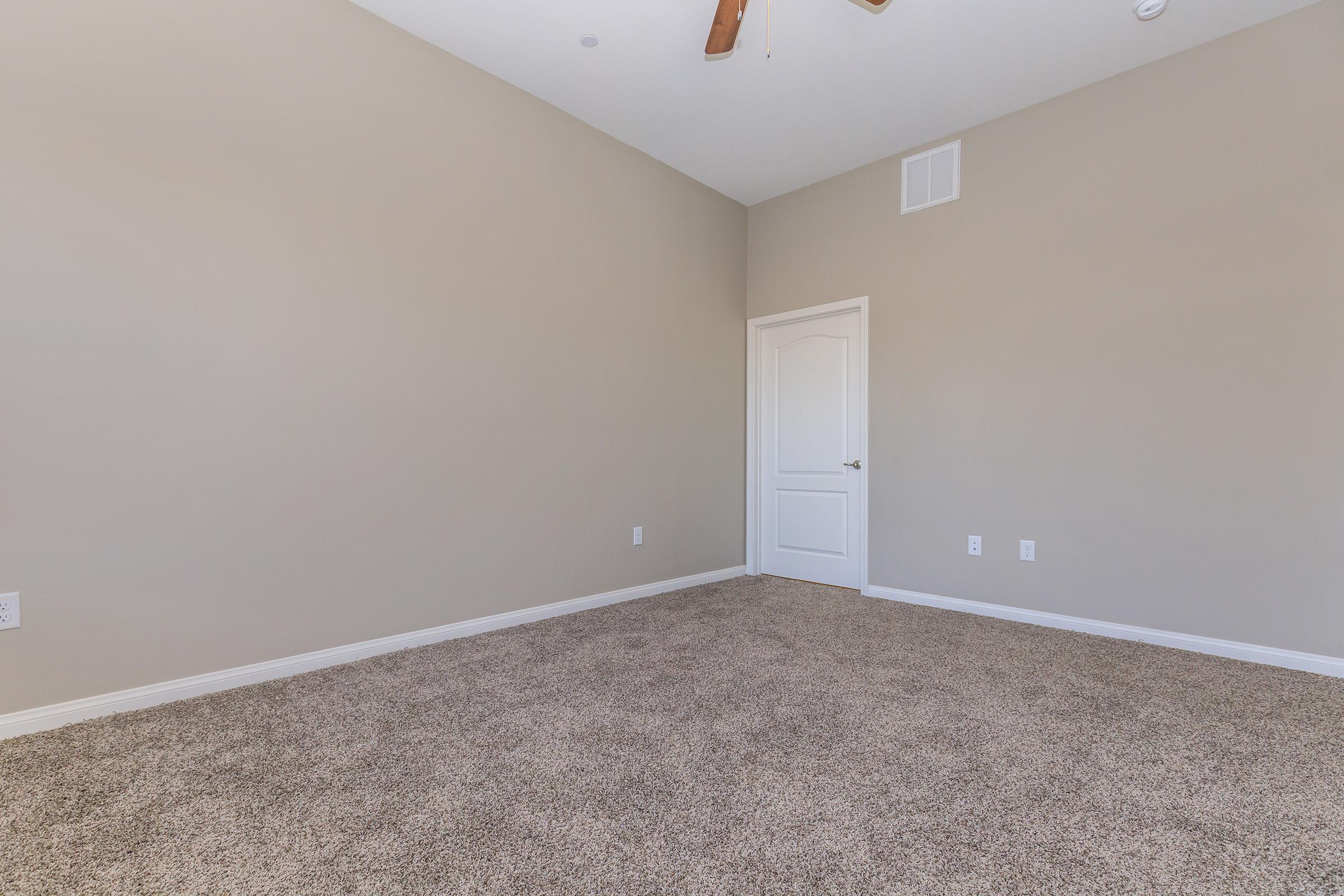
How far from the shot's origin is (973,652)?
272 centimetres

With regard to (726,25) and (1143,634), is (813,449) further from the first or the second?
(726,25)

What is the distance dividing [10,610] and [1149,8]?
4731mm

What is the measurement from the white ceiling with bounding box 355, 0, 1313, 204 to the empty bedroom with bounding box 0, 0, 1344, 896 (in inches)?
1.1

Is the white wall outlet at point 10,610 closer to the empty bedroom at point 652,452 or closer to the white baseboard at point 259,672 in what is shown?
the empty bedroom at point 652,452

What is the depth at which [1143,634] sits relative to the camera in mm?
2887

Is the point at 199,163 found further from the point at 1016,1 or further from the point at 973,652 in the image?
the point at 973,652

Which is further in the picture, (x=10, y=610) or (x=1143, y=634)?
(x=1143, y=634)

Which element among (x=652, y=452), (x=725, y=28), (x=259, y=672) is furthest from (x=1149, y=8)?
(x=259, y=672)

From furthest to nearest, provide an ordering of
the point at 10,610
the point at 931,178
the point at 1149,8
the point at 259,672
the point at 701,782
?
1. the point at 931,178
2. the point at 1149,8
3. the point at 259,672
4. the point at 10,610
5. the point at 701,782

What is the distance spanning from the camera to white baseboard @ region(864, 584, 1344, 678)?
98.7 inches

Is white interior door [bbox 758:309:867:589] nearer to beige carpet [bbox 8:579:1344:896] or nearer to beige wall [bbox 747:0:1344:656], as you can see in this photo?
beige wall [bbox 747:0:1344:656]

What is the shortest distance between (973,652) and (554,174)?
3.25 metres

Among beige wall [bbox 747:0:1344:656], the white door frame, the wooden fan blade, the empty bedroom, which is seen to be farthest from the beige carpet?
the wooden fan blade

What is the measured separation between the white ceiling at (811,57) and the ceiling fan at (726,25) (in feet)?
1.60
